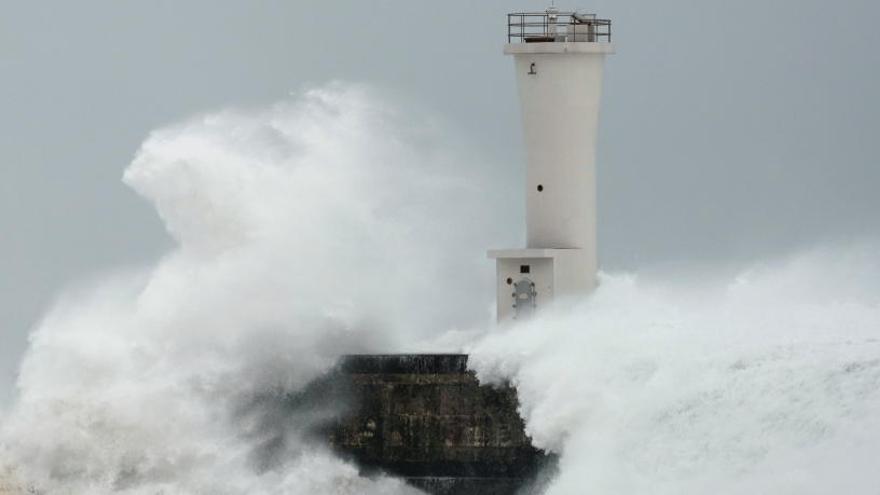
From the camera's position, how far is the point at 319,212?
4038 centimetres

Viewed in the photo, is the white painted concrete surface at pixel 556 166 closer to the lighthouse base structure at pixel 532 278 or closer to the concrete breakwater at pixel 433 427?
the lighthouse base structure at pixel 532 278

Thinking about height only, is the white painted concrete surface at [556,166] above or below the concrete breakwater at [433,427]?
above

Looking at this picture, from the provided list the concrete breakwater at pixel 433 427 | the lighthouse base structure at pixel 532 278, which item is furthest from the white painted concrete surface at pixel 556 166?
the concrete breakwater at pixel 433 427

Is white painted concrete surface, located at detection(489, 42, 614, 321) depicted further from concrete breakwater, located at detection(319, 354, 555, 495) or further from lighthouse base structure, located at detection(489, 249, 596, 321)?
concrete breakwater, located at detection(319, 354, 555, 495)

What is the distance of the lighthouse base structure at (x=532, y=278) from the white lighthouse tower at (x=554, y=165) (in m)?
0.01

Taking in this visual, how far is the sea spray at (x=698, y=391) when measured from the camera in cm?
3195

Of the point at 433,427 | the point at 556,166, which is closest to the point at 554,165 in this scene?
the point at 556,166

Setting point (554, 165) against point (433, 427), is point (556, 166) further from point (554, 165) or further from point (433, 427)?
point (433, 427)

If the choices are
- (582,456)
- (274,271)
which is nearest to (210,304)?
(274,271)

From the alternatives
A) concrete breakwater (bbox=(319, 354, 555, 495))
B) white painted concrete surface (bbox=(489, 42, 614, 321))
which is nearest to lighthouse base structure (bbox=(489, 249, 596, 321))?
white painted concrete surface (bbox=(489, 42, 614, 321))

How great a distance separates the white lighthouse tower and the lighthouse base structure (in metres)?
0.01

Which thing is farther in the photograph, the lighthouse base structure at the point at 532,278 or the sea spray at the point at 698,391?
the lighthouse base structure at the point at 532,278

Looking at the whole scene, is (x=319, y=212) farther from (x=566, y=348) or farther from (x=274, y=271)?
(x=566, y=348)

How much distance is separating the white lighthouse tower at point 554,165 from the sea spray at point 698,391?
40 centimetres
